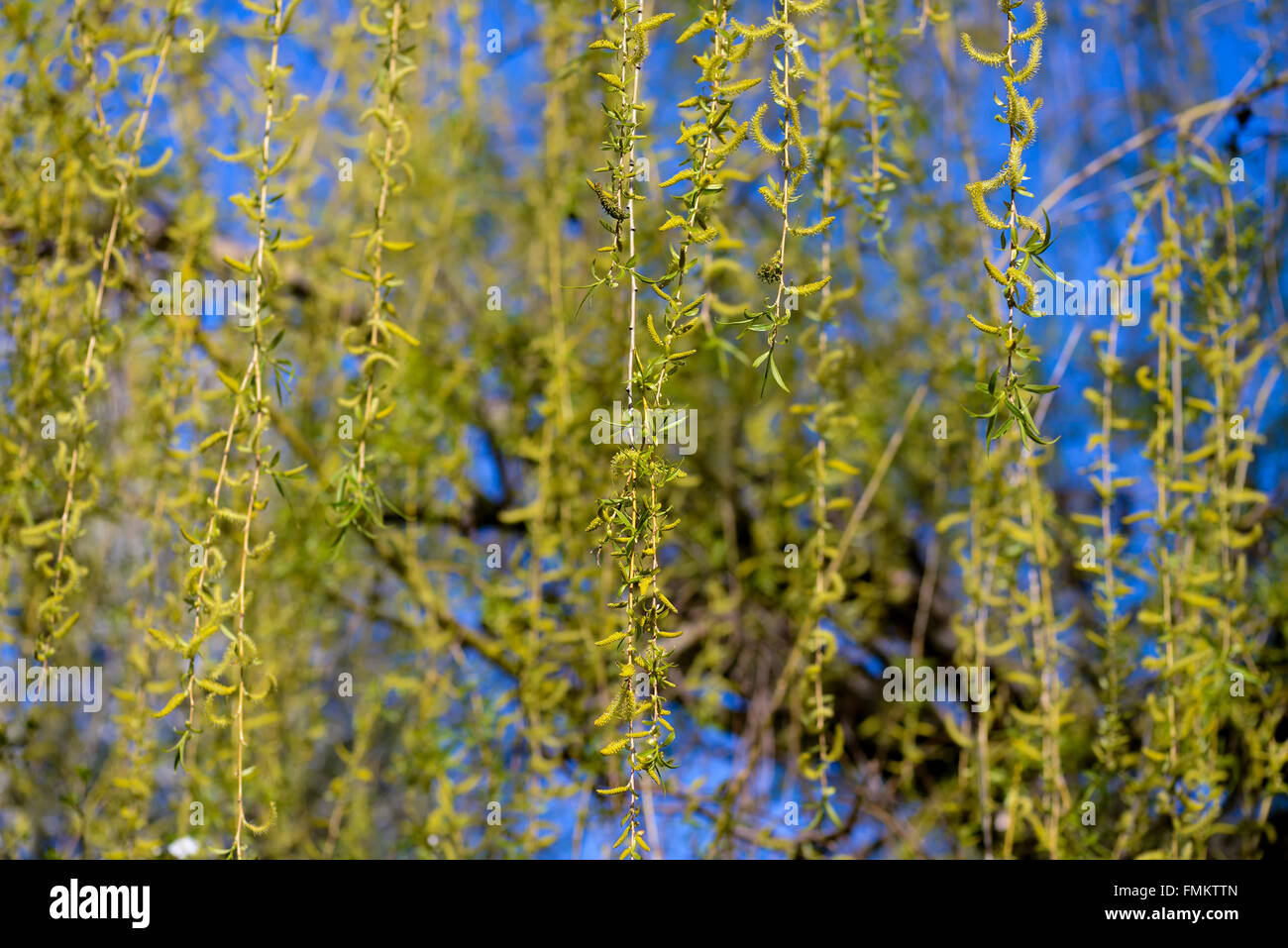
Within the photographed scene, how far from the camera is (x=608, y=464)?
5.49 ft

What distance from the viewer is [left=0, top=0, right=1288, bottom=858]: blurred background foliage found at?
135cm

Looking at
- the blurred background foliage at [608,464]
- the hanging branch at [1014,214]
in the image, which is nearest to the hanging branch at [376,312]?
the blurred background foliage at [608,464]

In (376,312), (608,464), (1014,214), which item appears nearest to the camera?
(1014,214)

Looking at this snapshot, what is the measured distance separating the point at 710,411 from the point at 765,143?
1.50m

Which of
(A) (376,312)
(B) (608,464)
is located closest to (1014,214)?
(A) (376,312)

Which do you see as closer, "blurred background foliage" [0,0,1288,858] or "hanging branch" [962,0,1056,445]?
"hanging branch" [962,0,1056,445]

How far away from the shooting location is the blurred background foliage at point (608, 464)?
1349 mm

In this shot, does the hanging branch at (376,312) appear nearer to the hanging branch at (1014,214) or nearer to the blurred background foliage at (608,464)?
the blurred background foliage at (608,464)

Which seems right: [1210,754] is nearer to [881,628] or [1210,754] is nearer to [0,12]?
[881,628]

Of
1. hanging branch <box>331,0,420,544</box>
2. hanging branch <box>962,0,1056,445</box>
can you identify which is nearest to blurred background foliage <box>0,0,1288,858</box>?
hanging branch <box>331,0,420,544</box>

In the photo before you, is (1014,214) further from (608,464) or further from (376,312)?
(608,464)

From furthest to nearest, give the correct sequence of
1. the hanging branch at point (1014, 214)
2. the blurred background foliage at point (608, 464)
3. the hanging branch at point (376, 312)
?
the blurred background foliage at point (608, 464), the hanging branch at point (376, 312), the hanging branch at point (1014, 214)

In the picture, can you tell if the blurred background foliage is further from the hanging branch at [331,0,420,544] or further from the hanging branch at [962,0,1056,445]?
the hanging branch at [962,0,1056,445]
